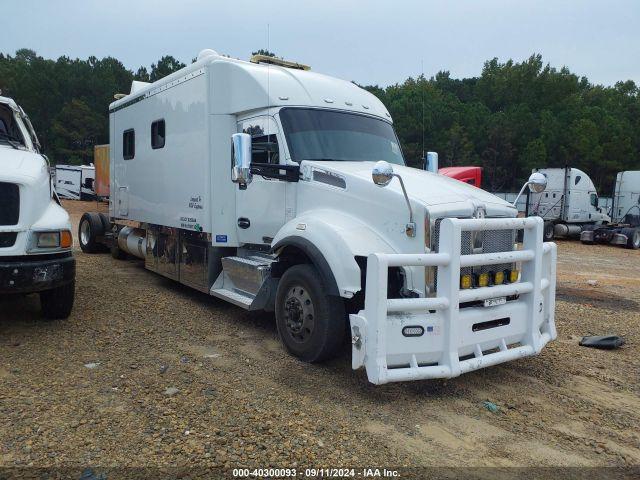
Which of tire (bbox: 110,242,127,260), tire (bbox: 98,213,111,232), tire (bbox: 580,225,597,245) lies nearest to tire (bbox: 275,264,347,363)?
tire (bbox: 110,242,127,260)

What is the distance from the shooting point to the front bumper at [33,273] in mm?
4809

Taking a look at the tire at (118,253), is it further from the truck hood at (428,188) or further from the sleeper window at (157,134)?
the truck hood at (428,188)

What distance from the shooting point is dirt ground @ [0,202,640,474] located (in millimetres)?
3250

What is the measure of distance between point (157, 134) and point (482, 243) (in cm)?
542

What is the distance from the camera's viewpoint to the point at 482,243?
440 cm

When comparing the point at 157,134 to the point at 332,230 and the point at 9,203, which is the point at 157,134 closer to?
the point at 9,203

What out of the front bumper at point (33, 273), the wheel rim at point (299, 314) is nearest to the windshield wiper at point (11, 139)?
the front bumper at point (33, 273)

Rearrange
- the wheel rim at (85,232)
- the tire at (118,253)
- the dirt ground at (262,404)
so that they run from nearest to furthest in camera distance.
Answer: the dirt ground at (262,404) < the tire at (118,253) < the wheel rim at (85,232)

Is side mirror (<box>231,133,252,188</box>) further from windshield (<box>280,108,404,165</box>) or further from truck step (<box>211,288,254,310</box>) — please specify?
truck step (<box>211,288,254,310</box>)

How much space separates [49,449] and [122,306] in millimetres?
3792

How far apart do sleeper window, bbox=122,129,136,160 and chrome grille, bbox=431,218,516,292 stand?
6.25 metres

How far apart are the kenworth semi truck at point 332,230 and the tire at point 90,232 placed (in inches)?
157

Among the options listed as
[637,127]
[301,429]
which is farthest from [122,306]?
[637,127]

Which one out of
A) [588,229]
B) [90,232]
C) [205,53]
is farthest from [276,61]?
[588,229]
